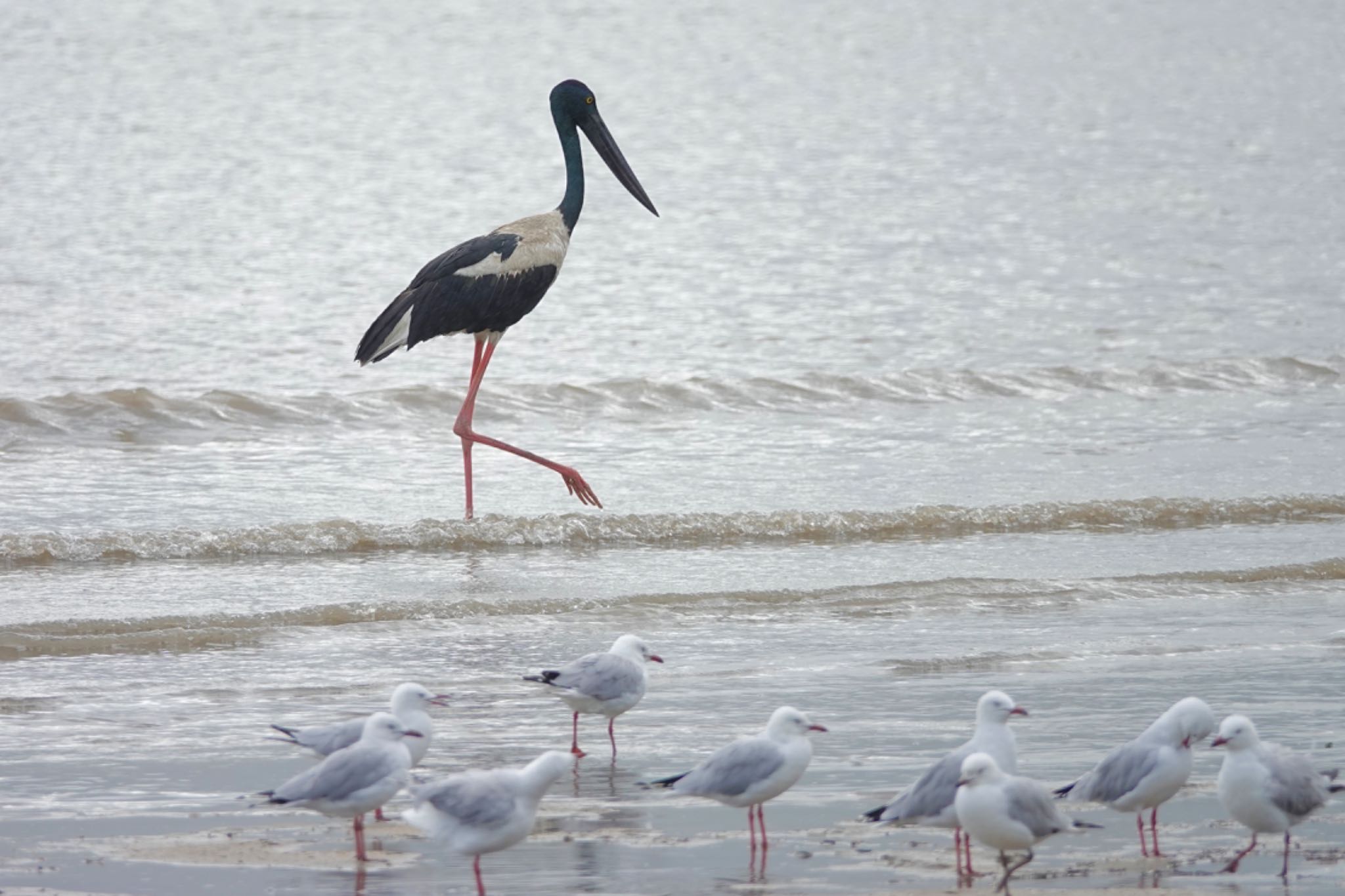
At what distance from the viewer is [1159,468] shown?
1324cm

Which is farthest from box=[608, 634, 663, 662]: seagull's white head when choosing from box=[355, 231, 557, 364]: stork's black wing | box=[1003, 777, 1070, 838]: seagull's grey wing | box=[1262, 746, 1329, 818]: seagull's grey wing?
box=[355, 231, 557, 364]: stork's black wing

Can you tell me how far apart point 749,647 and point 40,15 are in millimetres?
52320

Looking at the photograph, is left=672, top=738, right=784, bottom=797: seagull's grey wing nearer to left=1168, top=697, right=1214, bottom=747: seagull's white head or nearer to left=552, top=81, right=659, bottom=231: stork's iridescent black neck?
left=1168, top=697, right=1214, bottom=747: seagull's white head

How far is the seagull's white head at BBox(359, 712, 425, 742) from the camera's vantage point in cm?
602

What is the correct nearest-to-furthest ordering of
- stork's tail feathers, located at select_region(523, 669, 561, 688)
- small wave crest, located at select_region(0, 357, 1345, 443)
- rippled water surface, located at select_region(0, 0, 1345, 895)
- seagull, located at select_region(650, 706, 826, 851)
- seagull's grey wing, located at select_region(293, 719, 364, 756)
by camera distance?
seagull, located at select_region(650, 706, 826, 851) < seagull's grey wing, located at select_region(293, 719, 364, 756) < rippled water surface, located at select_region(0, 0, 1345, 895) < stork's tail feathers, located at select_region(523, 669, 561, 688) < small wave crest, located at select_region(0, 357, 1345, 443)

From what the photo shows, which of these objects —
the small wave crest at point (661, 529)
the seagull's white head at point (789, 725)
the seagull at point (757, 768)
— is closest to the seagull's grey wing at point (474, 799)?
the seagull at point (757, 768)

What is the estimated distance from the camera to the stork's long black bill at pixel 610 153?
45.1 ft

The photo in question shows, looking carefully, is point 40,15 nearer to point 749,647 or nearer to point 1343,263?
point 1343,263

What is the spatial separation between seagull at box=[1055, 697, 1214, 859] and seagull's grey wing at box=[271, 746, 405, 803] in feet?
7.11

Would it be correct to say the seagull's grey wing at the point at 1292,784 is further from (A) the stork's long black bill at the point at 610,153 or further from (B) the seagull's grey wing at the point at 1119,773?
A: (A) the stork's long black bill at the point at 610,153

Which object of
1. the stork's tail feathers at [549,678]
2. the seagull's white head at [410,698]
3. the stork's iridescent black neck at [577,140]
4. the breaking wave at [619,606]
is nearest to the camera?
the seagull's white head at [410,698]

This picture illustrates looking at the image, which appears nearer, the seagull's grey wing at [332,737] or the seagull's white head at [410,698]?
the seagull's grey wing at [332,737]

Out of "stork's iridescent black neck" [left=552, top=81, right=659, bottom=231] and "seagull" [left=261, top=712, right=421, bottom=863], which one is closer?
"seagull" [left=261, top=712, right=421, bottom=863]

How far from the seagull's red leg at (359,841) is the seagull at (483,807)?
0.38 metres
